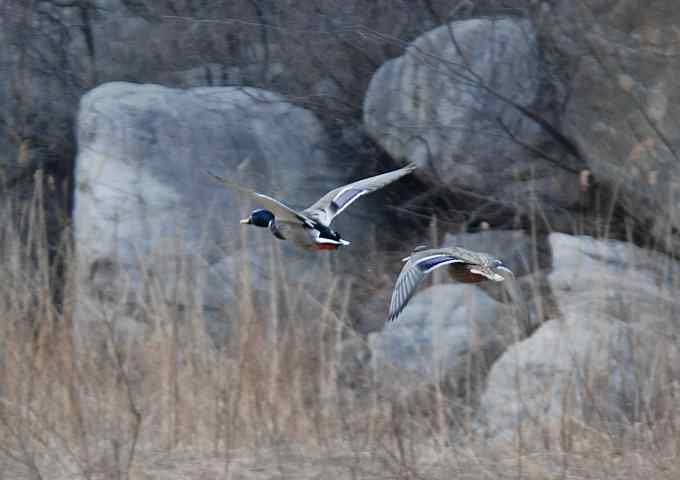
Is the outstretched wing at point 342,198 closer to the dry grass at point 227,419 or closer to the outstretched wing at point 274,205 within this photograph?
the outstretched wing at point 274,205

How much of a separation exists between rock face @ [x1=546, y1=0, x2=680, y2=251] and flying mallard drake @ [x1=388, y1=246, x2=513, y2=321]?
2387mm

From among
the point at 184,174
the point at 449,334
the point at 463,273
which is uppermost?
the point at 463,273

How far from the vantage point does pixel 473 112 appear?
21.2 feet

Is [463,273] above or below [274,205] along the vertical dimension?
below

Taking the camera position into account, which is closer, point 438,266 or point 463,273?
point 438,266

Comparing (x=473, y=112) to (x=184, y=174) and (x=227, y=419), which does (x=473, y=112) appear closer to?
(x=184, y=174)

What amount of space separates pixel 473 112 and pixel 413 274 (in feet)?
11.0

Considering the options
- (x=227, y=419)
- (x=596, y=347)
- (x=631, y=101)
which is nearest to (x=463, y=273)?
(x=227, y=419)

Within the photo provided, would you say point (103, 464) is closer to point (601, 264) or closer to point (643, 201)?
point (601, 264)

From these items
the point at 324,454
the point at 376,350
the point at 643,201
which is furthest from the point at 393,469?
the point at 643,201

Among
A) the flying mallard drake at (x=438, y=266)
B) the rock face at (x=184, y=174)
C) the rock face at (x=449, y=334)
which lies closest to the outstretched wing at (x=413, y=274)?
the flying mallard drake at (x=438, y=266)

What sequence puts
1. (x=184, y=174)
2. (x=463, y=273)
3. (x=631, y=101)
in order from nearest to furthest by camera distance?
(x=463, y=273), (x=631, y=101), (x=184, y=174)

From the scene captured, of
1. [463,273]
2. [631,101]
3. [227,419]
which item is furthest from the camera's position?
[631,101]

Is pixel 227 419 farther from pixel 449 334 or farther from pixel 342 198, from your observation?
pixel 449 334
